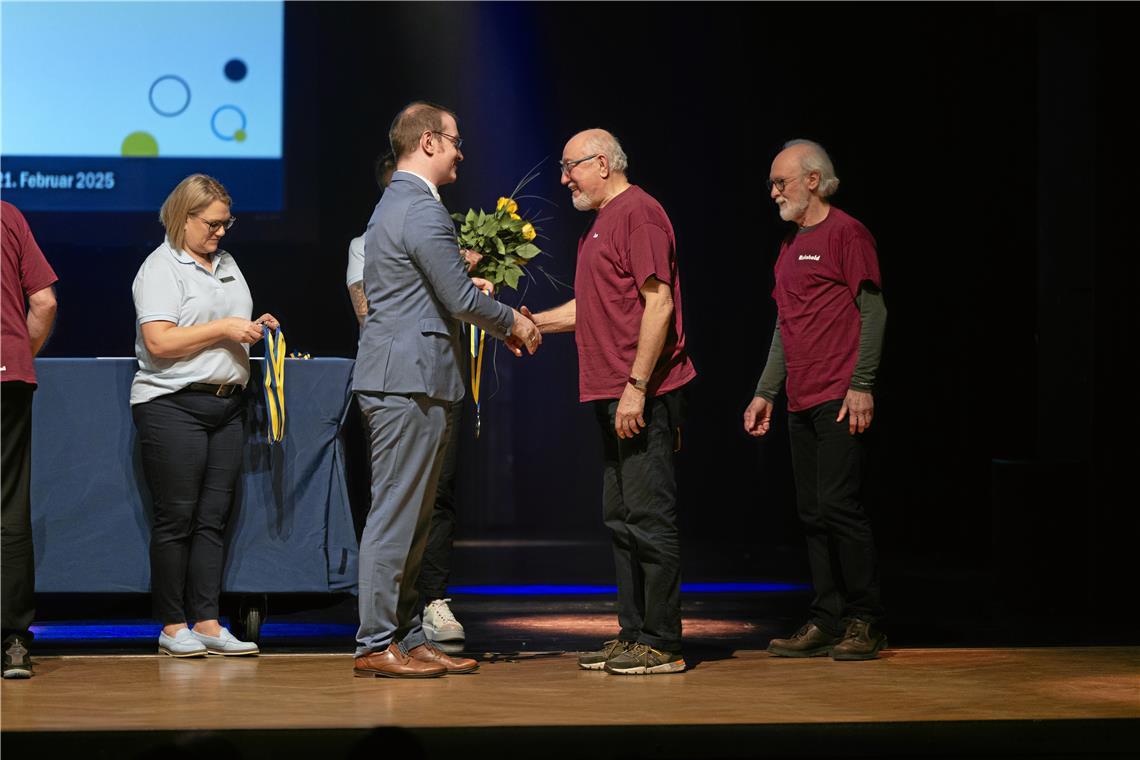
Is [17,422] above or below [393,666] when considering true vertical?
above

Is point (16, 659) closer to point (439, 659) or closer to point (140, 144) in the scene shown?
point (439, 659)

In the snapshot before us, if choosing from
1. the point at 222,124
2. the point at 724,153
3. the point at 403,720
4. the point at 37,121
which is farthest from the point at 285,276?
the point at 403,720

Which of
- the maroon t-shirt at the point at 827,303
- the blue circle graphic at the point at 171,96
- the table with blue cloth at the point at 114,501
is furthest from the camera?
the blue circle graphic at the point at 171,96

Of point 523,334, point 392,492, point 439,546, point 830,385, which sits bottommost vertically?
point 439,546

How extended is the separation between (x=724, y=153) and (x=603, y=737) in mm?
4868

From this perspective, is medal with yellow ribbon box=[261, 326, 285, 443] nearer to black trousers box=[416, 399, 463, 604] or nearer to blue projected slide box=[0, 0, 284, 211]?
black trousers box=[416, 399, 463, 604]

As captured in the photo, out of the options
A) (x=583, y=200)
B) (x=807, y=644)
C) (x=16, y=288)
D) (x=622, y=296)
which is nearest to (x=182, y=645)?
(x=16, y=288)

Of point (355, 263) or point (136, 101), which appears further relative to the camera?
point (136, 101)

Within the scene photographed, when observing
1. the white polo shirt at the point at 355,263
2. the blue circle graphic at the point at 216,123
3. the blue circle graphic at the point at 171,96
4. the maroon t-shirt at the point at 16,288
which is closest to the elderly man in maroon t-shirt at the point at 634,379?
the white polo shirt at the point at 355,263

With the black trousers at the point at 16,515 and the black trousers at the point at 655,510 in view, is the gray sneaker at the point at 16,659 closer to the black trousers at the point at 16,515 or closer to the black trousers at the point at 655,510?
the black trousers at the point at 16,515

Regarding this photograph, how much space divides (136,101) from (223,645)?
3.18 m

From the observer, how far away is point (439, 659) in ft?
11.6

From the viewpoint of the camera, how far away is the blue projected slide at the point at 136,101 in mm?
5918

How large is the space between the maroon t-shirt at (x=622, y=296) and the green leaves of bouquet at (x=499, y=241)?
342 millimetres
